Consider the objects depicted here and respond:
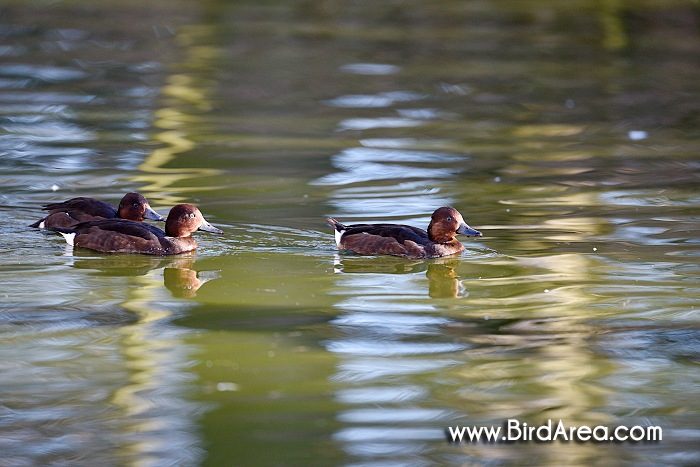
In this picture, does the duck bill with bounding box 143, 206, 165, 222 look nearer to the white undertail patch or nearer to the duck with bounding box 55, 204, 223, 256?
the duck with bounding box 55, 204, 223, 256

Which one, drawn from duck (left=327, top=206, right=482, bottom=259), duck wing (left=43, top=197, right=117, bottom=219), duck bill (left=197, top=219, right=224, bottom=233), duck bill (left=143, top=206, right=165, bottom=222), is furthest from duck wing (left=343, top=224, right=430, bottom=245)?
duck wing (left=43, top=197, right=117, bottom=219)

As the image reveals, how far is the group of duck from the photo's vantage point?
32.2ft

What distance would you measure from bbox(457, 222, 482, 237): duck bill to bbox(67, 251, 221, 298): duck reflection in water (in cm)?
182

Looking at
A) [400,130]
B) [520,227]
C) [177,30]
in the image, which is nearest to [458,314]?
[520,227]

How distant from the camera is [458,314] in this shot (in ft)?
27.2

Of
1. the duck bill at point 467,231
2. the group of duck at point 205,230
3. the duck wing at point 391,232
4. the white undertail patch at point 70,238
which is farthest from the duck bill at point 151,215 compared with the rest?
the duck bill at point 467,231

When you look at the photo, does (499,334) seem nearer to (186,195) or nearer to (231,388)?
(231,388)

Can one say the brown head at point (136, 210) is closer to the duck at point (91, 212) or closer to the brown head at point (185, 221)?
the duck at point (91, 212)

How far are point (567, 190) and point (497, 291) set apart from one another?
3.74 m

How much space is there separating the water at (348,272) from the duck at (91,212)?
6.3 inches

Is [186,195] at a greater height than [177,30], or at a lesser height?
lesser

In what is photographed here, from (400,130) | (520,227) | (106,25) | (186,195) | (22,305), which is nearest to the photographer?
(22,305)

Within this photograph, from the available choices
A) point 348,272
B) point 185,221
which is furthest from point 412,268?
point 185,221

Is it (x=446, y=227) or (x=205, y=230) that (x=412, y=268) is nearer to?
(x=446, y=227)
